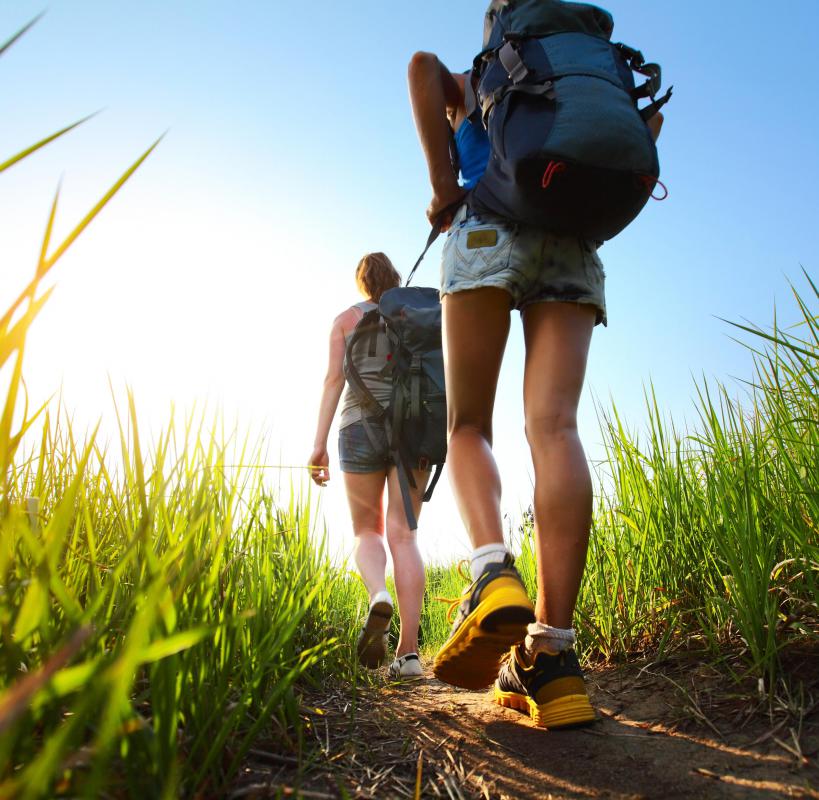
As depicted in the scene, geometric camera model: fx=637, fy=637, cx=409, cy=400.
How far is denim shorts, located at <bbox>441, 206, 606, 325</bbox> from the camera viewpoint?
1.56 m

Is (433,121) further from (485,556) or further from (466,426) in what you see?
(485,556)

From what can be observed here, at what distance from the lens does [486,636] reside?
1.33 m

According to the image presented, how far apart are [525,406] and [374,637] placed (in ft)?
4.35

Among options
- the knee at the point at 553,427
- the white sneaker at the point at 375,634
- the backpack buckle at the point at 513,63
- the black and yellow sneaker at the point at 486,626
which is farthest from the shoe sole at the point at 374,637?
the backpack buckle at the point at 513,63

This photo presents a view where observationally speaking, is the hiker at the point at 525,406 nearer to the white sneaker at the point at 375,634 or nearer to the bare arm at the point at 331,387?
the white sneaker at the point at 375,634

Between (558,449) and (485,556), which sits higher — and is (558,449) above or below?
above

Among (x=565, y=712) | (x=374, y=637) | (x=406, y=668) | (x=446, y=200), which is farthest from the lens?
(x=406, y=668)

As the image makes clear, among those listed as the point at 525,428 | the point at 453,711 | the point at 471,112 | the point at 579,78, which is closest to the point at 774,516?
the point at 525,428

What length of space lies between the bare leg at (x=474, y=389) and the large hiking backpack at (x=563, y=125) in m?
0.24

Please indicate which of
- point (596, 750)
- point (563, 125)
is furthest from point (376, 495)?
point (563, 125)

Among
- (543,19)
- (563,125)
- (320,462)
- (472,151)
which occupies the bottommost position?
(320,462)

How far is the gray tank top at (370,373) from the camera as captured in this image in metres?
3.10

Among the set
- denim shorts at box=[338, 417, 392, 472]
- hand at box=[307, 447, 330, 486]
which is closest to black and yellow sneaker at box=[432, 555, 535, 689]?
denim shorts at box=[338, 417, 392, 472]

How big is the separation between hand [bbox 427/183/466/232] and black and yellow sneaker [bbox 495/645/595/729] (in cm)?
115
